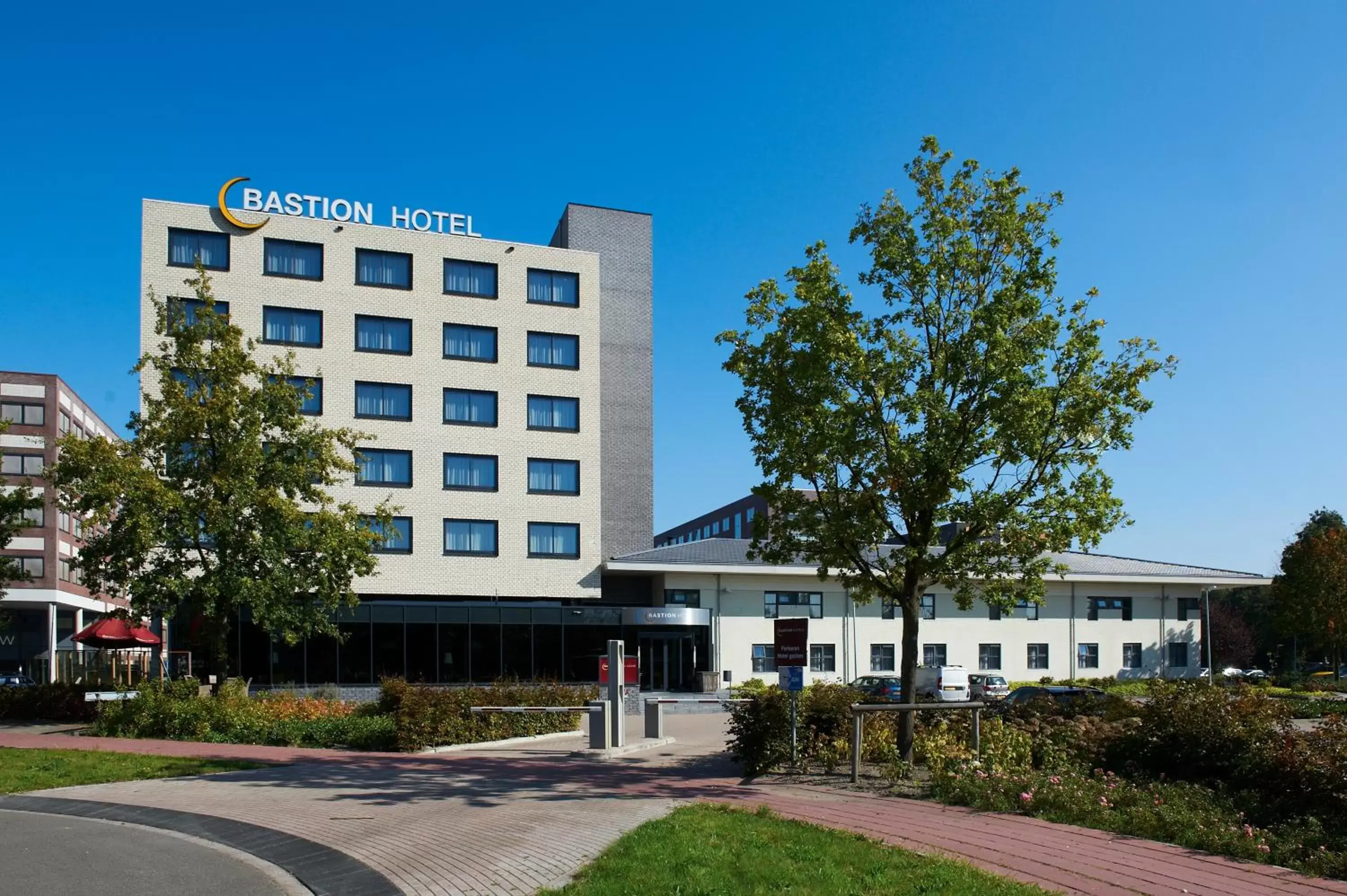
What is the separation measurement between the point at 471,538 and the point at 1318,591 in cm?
4096

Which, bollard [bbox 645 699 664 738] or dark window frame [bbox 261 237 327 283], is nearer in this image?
bollard [bbox 645 699 664 738]

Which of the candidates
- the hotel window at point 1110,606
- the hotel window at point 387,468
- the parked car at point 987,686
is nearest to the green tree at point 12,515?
the hotel window at point 387,468

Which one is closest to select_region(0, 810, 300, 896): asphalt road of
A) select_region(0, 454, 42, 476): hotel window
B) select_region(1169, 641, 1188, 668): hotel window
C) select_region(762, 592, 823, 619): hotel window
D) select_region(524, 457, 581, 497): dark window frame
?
select_region(524, 457, 581, 497): dark window frame

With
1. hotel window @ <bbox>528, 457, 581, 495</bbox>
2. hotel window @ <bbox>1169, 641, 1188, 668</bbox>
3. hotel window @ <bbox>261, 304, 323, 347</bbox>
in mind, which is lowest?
hotel window @ <bbox>1169, 641, 1188, 668</bbox>

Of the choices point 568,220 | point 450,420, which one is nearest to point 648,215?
point 568,220

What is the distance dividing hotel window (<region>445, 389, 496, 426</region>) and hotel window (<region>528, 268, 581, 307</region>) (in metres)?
4.74

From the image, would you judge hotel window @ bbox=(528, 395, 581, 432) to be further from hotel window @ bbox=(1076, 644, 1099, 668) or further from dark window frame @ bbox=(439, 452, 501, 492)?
hotel window @ bbox=(1076, 644, 1099, 668)

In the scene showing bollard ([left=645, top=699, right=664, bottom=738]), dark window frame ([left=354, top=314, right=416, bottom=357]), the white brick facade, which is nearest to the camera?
bollard ([left=645, top=699, right=664, bottom=738])

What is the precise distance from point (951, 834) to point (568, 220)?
42691 millimetres

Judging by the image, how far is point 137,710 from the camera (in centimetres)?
2481

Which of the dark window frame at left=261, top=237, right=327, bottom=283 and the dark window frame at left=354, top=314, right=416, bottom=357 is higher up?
the dark window frame at left=261, top=237, right=327, bottom=283

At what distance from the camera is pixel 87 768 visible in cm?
1867

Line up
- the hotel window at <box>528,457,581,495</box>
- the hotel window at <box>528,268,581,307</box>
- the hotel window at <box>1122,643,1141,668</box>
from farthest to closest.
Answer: the hotel window at <box>1122,643,1141,668</box>, the hotel window at <box>528,268,581,307</box>, the hotel window at <box>528,457,581,495</box>

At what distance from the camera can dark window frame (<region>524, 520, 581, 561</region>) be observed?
48.4 metres
